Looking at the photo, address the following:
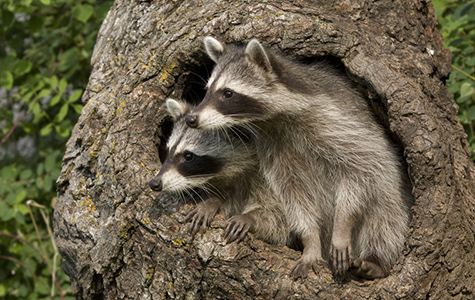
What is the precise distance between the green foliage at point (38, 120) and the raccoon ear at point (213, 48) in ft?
5.76

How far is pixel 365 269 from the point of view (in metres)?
3.08

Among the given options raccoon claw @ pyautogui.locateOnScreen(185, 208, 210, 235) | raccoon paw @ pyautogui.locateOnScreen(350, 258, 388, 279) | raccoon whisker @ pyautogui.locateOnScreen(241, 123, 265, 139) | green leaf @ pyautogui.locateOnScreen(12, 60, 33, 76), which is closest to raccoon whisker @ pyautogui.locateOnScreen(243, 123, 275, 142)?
raccoon whisker @ pyautogui.locateOnScreen(241, 123, 265, 139)

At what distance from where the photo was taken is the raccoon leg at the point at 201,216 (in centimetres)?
313

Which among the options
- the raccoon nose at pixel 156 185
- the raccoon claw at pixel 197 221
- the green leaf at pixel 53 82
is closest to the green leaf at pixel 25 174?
the green leaf at pixel 53 82

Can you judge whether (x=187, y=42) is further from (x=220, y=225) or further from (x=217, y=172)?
(x=220, y=225)

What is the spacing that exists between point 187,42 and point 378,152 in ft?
4.56

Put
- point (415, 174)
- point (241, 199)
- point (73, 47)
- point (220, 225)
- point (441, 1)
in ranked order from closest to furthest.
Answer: point (415, 174) → point (220, 225) → point (241, 199) → point (441, 1) → point (73, 47)

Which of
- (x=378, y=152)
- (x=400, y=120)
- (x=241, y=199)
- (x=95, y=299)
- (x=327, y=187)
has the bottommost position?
(x=95, y=299)

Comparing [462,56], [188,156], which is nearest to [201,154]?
[188,156]

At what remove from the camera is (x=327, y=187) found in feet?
11.8

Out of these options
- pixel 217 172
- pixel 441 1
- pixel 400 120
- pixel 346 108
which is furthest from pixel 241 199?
pixel 441 1

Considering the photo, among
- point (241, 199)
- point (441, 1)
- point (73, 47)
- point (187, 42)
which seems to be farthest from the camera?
point (73, 47)

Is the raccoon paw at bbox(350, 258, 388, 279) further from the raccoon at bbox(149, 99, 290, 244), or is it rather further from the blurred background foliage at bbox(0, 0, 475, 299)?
the blurred background foliage at bbox(0, 0, 475, 299)

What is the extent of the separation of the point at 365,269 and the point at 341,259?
0.14 m
